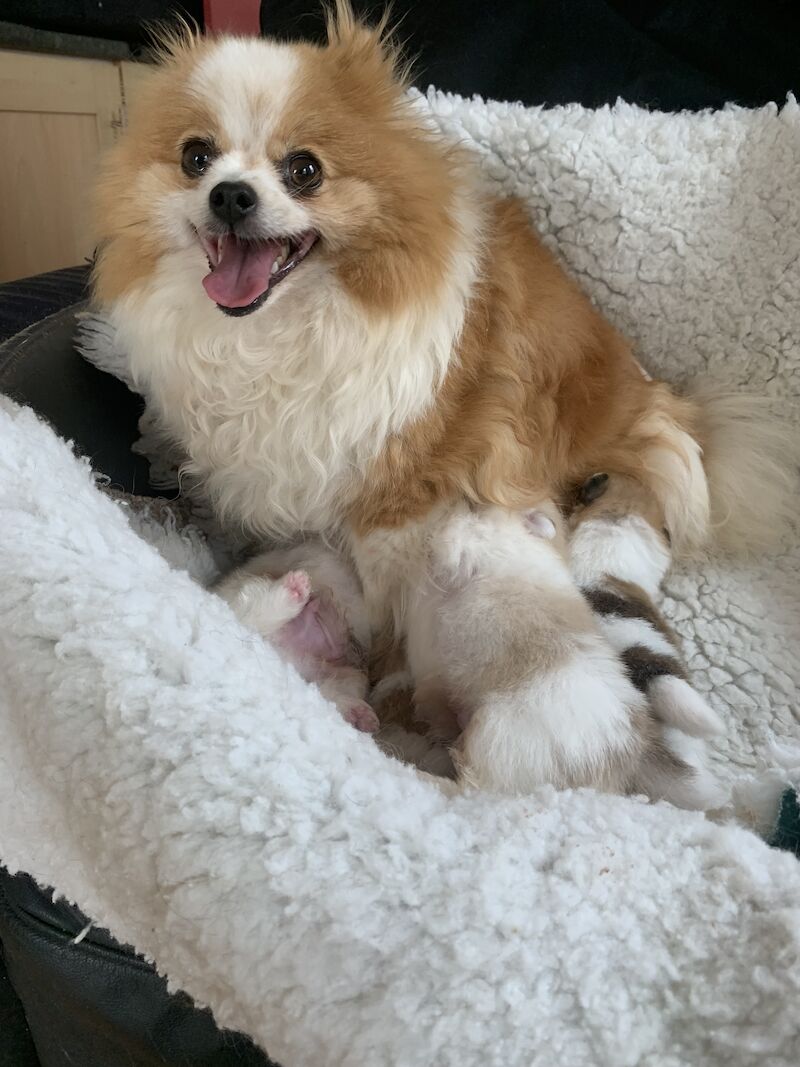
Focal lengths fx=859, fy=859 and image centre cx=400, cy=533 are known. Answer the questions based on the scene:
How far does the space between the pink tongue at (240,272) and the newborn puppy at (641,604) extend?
0.59 m

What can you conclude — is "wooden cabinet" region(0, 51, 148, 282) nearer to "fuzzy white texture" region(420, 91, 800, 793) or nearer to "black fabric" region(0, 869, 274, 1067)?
"fuzzy white texture" region(420, 91, 800, 793)

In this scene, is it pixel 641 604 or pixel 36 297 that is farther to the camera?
pixel 36 297

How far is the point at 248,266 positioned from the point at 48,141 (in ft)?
5.23

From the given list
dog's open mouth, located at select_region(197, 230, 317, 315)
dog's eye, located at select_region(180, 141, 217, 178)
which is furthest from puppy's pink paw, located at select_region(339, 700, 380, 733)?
dog's eye, located at select_region(180, 141, 217, 178)

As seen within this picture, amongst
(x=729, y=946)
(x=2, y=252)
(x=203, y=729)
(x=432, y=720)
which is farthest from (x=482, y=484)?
(x=2, y=252)

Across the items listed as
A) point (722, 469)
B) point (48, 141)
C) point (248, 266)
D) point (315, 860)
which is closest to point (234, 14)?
point (48, 141)

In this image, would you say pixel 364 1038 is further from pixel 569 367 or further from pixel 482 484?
pixel 569 367

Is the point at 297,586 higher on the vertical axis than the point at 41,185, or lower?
lower

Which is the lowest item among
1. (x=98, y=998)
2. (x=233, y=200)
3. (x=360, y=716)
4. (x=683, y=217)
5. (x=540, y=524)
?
(x=98, y=998)

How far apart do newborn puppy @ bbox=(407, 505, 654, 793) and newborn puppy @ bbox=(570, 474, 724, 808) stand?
44 millimetres

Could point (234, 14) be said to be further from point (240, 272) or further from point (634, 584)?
point (634, 584)

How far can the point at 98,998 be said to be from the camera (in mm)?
866

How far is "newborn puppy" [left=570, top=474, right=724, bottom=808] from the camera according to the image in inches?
39.9

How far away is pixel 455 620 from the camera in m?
1.12
